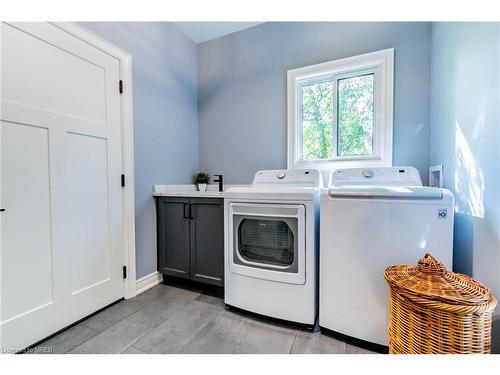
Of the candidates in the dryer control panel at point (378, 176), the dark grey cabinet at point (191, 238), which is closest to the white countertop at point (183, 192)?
the dark grey cabinet at point (191, 238)

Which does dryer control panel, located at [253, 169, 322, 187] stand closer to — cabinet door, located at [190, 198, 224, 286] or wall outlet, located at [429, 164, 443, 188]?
cabinet door, located at [190, 198, 224, 286]

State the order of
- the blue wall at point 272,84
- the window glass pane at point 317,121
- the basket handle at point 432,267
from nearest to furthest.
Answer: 1. the basket handle at point 432,267
2. the blue wall at point 272,84
3. the window glass pane at point 317,121

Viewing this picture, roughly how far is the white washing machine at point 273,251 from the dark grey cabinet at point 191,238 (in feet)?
0.71

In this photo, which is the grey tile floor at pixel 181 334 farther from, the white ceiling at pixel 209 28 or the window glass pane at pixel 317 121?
the white ceiling at pixel 209 28

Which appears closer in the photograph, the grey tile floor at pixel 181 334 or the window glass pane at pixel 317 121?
the grey tile floor at pixel 181 334

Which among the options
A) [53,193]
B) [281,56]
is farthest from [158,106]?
[281,56]

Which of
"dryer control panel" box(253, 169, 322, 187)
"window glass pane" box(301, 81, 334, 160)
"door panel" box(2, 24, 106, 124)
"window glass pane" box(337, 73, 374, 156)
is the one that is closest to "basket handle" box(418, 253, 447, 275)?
"dryer control panel" box(253, 169, 322, 187)

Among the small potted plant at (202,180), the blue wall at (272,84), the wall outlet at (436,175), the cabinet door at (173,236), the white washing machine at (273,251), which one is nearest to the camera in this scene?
the white washing machine at (273,251)

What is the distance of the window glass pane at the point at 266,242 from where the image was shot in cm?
151

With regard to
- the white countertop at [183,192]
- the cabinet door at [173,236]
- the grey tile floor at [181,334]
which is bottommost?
the grey tile floor at [181,334]

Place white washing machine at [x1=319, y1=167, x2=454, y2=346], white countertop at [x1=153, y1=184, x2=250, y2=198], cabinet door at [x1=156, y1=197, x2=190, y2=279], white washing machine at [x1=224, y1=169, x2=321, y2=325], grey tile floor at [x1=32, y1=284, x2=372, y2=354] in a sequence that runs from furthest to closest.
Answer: cabinet door at [x1=156, y1=197, x2=190, y2=279] → white countertop at [x1=153, y1=184, x2=250, y2=198] → white washing machine at [x1=224, y1=169, x2=321, y2=325] → grey tile floor at [x1=32, y1=284, x2=372, y2=354] → white washing machine at [x1=319, y1=167, x2=454, y2=346]

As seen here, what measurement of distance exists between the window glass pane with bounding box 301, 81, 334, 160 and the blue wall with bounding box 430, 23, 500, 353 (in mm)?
848

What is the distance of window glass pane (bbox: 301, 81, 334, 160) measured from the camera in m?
2.17
